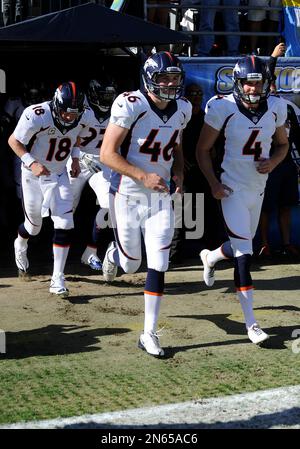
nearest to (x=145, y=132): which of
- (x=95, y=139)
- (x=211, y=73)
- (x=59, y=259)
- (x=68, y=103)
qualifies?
(x=68, y=103)

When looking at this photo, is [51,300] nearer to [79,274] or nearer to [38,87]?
[79,274]

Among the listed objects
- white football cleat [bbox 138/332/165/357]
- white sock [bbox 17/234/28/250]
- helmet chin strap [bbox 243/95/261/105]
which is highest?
helmet chin strap [bbox 243/95/261/105]

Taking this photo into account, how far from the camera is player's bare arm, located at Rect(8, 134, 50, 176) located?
762cm

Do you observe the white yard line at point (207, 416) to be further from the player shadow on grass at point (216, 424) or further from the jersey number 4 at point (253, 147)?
the jersey number 4 at point (253, 147)

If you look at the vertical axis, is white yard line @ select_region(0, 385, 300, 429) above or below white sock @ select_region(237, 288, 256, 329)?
below

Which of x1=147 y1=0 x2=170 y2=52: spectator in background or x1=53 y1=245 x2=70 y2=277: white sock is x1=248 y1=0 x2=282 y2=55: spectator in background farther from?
x1=53 y1=245 x2=70 y2=277: white sock

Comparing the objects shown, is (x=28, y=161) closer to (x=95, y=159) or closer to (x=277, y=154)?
(x=95, y=159)

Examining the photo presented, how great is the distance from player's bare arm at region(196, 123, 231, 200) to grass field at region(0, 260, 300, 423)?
108 centimetres

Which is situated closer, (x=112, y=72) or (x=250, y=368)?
(x=250, y=368)

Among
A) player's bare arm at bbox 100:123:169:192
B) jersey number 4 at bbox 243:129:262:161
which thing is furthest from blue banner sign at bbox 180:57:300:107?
player's bare arm at bbox 100:123:169:192

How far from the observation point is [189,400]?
516cm

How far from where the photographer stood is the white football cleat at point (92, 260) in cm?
900
